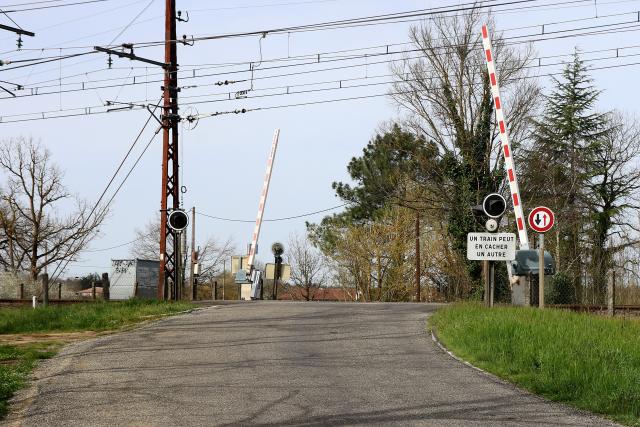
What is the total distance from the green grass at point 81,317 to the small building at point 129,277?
38.1 meters

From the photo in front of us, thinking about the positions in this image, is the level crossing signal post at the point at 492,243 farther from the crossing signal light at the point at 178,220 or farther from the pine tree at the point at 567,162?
the pine tree at the point at 567,162

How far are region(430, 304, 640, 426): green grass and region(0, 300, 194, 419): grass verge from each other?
6.56 m

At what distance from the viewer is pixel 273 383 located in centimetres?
1126

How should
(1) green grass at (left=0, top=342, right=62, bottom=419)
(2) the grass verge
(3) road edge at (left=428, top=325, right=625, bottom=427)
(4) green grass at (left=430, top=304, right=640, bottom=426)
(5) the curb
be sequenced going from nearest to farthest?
(3) road edge at (left=428, top=325, right=625, bottom=427), (4) green grass at (left=430, top=304, right=640, bottom=426), (1) green grass at (left=0, top=342, right=62, bottom=419), (5) the curb, (2) the grass verge

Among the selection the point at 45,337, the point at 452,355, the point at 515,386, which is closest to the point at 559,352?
the point at 515,386

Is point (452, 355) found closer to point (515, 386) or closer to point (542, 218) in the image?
point (515, 386)

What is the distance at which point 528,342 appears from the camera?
43.2 feet

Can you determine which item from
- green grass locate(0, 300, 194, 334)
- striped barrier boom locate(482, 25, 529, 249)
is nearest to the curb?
striped barrier boom locate(482, 25, 529, 249)

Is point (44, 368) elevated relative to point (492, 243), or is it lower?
lower

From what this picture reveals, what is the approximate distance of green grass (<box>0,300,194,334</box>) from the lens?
64.4ft

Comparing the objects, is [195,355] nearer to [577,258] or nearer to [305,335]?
[305,335]

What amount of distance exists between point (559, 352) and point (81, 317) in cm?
1176

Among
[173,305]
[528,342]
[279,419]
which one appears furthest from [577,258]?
[279,419]

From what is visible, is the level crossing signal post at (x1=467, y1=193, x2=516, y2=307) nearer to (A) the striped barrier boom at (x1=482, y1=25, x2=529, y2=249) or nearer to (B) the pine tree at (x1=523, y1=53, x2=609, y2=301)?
(A) the striped barrier boom at (x1=482, y1=25, x2=529, y2=249)
